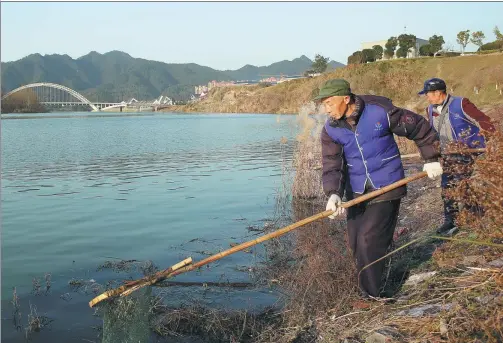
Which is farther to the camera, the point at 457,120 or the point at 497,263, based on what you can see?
the point at 457,120

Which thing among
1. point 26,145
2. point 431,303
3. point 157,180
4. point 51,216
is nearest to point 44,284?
point 51,216

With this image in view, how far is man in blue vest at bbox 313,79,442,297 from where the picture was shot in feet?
16.6

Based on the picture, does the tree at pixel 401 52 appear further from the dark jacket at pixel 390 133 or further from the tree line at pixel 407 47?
the dark jacket at pixel 390 133

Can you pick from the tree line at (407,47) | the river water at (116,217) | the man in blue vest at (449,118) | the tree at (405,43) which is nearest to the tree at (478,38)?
the tree line at (407,47)

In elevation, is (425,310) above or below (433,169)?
below

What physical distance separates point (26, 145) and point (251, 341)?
30464 millimetres

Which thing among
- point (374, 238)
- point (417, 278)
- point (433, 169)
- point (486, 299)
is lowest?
point (417, 278)

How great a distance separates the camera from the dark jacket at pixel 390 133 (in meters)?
5.05

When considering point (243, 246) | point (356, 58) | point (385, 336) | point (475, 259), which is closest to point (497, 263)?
point (475, 259)

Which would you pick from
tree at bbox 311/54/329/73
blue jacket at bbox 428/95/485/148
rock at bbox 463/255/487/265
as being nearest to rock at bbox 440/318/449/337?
rock at bbox 463/255/487/265

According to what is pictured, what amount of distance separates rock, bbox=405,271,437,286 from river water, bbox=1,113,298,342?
199 centimetres

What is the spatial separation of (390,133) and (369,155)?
12.6 inches

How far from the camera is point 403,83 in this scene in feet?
169

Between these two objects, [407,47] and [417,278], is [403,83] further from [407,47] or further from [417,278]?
[417,278]
